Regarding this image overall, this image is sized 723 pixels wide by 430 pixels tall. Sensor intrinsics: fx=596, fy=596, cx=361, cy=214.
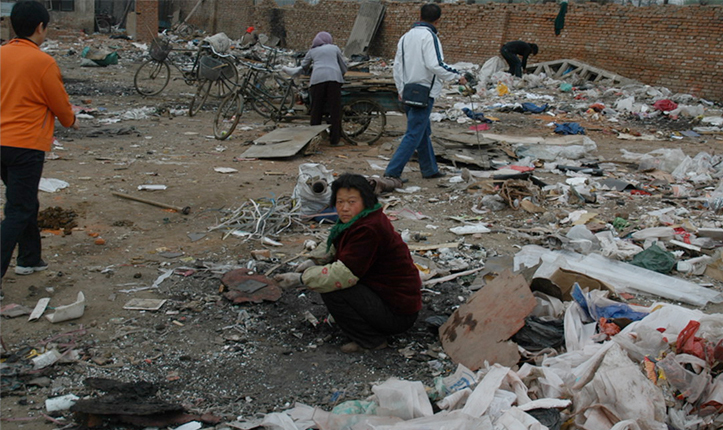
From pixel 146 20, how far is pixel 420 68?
1945 cm

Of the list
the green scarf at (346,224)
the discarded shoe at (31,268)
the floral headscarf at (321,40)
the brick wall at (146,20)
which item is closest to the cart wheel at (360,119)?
the floral headscarf at (321,40)

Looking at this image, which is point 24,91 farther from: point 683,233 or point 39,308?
point 683,233

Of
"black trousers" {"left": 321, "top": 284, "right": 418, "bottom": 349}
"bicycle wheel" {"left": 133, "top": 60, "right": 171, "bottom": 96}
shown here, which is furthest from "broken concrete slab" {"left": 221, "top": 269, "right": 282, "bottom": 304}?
"bicycle wheel" {"left": 133, "top": 60, "right": 171, "bottom": 96}

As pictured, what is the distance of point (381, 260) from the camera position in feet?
10.5

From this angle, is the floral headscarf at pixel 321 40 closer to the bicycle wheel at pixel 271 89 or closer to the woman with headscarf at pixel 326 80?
the woman with headscarf at pixel 326 80

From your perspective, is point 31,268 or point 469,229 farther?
point 469,229

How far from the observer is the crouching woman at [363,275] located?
3078 millimetres

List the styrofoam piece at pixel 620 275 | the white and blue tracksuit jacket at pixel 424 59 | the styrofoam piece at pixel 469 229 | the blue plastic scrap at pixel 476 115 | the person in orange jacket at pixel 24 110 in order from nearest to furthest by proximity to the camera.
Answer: the person in orange jacket at pixel 24 110
the styrofoam piece at pixel 620 275
the styrofoam piece at pixel 469 229
the white and blue tracksuit jacket at pixel 424 59
the blue plastic scrap at pixel 476 115

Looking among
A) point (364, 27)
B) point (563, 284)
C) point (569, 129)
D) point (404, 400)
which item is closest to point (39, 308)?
point (404, 400)

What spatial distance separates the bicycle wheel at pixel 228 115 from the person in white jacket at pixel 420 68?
9.62 ft

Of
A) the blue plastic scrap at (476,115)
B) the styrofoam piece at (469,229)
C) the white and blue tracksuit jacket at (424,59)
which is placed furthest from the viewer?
the blue plastic scrap at (476,115)

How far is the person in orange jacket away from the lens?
338 centimetres

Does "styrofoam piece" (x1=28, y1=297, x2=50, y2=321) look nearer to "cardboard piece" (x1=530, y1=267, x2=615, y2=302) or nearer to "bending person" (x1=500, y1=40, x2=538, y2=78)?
"cardboard piece" (x1=530, y1=267, x2=615, y2=302)

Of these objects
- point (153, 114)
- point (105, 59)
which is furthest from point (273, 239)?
point (105, 59)
